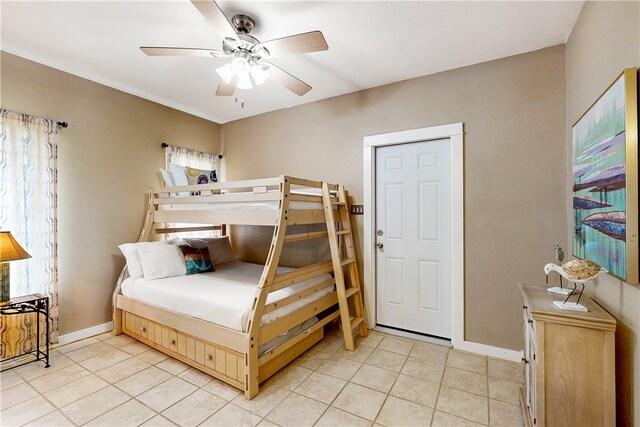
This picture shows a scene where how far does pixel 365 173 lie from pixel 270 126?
5.04 ft

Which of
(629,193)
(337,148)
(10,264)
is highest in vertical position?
(337,148)

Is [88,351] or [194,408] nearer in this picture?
[194,408]

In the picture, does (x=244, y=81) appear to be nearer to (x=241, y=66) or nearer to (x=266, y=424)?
(x=241, y=66)

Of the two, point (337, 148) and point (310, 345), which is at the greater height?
point (337, 148)

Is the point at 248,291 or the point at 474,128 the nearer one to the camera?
the point at 248,291

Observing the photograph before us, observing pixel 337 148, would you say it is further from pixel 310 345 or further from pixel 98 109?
pixel 98 109

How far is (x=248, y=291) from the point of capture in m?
2.39

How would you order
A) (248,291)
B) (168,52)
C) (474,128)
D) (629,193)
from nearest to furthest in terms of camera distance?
(629,193)
(168,52)
(248,291)
(474,128)

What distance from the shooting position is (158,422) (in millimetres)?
1720

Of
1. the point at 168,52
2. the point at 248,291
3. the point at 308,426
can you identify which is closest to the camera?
the point at 308,426

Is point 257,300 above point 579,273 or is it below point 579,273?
below

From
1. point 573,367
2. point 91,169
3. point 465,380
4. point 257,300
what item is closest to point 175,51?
point 257,300

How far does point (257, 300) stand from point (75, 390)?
1.45 metres

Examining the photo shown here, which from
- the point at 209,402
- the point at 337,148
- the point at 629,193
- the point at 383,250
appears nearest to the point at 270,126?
the point at 337,148
